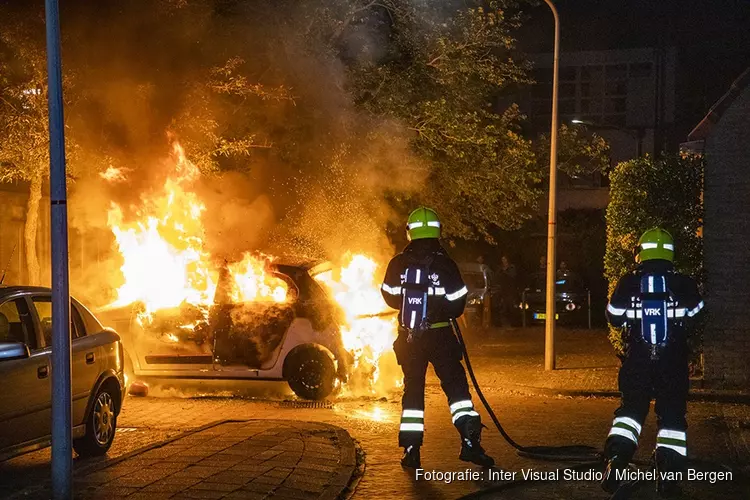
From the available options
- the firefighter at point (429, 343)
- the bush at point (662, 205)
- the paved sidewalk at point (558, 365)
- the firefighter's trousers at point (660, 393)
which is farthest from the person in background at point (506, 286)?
the firefighter's trousers at point (660, 393)

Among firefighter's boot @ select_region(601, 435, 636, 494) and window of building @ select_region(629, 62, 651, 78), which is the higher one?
window of building @ select_region(629, 62, 651, 78)

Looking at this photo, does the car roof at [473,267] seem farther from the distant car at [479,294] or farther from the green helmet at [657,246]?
the green helmet at [657,246]

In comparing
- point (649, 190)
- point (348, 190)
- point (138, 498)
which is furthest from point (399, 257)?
point (348, 190)

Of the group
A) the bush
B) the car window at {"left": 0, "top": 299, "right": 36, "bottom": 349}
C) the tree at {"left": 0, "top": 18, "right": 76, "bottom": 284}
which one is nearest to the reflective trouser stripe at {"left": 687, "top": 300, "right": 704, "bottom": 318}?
the car window at {"left": 0, "top": 299, "right": 36, "bottom": 349}

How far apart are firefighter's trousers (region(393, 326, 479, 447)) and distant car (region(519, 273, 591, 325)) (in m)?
17.3

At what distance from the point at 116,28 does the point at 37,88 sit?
1.59 metres

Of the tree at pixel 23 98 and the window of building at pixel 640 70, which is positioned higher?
the window of building at pixel 640 70

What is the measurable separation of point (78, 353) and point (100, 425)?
28.4 inches

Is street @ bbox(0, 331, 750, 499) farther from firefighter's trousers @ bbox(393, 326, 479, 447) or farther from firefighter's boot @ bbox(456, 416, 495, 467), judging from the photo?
firefighter's trousers @ bbox(393, 326, 479, 447)

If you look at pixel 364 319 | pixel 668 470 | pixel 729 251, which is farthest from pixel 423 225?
pixel 729 251

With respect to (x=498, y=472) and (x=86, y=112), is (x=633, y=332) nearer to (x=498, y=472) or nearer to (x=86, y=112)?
(x=498, y=472)

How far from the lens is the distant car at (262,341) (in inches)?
461

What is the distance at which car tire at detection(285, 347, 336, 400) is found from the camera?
1168cm

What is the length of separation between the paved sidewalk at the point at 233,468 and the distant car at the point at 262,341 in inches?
97.6
